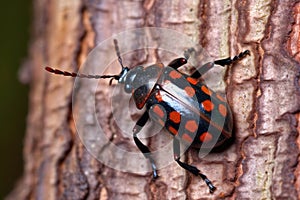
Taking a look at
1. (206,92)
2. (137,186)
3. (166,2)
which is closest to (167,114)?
(206,92)

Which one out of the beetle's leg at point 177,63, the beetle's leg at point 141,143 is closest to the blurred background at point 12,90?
the beetle's leg at point 141,143

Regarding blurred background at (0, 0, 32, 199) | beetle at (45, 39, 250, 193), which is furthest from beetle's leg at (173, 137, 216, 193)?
blurred background at (0, 0, 32, 199)

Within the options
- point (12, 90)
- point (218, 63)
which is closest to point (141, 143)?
point (218, 63)

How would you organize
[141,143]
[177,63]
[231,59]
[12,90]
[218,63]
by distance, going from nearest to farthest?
1. [231,59]
2. [218,63]
3. [141,143]
4. [177,63]
5. [12,90]

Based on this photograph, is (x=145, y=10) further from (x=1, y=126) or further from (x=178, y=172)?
(x=1, y=126)

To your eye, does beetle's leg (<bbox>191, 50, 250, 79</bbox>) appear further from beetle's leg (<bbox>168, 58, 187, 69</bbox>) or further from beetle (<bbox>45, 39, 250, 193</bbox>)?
beetle's leg (<bbox>168, 58, 187, 69</bbox>)

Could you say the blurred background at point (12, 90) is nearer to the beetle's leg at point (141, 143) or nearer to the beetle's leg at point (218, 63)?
the beetle's leg at point (141, 143)

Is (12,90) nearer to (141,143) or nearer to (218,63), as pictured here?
(141,143)
